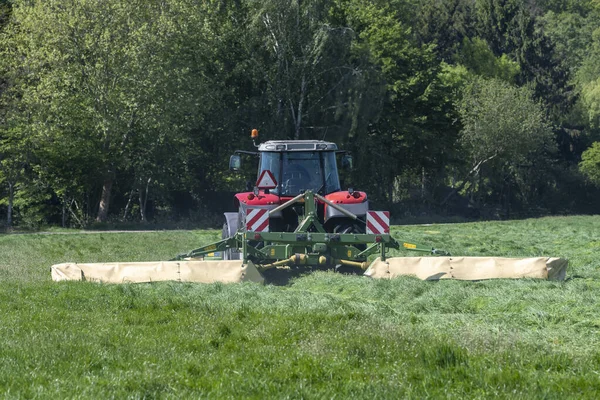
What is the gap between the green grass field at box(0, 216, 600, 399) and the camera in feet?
22.4

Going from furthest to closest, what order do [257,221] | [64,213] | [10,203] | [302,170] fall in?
1. [64,213]
2. [10,203]
3. [302,170]
4. [257,221]

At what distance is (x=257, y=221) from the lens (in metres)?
15.6

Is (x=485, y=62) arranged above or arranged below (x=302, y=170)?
above

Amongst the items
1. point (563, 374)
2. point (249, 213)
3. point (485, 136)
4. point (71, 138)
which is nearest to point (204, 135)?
point (71, 138)

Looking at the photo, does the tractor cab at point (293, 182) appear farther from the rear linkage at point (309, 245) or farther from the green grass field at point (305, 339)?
the green grass field at point (305, 339)

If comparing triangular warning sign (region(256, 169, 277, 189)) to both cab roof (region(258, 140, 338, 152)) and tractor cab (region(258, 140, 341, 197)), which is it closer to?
tractor cab (region(258, 140, 341, 197))

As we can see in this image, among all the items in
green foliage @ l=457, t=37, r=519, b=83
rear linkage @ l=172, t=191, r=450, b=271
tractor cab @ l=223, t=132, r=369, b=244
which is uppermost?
green foliage @ l=457, t=37, r=519, b=83

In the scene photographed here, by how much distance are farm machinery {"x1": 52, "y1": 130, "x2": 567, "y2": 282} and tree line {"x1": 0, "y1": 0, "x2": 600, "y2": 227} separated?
20.4m

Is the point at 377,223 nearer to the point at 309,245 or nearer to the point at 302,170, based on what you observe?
the point at 309,245

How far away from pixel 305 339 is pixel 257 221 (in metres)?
7.06

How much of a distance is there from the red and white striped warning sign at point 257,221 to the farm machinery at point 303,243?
0.06ft

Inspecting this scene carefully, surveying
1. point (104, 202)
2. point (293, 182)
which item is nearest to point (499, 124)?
point (104, 202)

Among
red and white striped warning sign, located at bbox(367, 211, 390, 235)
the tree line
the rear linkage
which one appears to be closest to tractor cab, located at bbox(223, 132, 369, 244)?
red and white striped warning sign, located at bbox(367, 211, 390, 235)

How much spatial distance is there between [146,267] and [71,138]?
2356 centimetres
